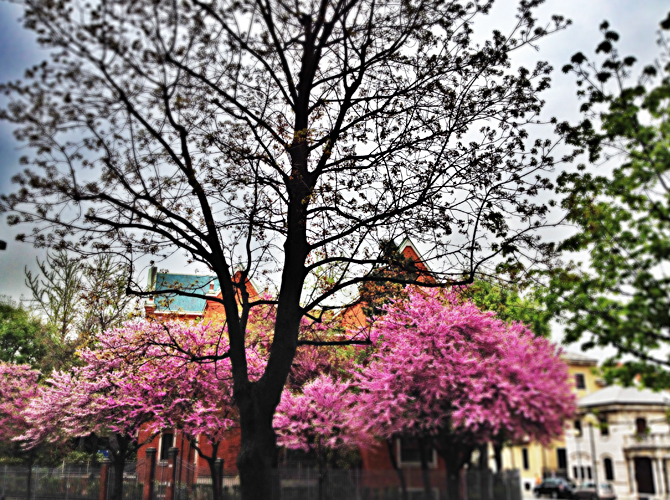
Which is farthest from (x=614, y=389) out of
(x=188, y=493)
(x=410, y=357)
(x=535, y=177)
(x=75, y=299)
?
(x=75, y=299)

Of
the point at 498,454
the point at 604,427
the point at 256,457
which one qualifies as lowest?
the point at 256,457

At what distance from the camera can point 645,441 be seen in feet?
20.2

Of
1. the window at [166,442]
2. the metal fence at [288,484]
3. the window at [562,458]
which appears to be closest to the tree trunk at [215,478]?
the metal fence at [288,484]

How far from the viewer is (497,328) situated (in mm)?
9727

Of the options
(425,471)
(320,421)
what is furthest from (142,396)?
(425,471)

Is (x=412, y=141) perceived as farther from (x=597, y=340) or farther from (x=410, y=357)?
(x=597, y=340)

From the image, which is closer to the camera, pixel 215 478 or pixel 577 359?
pixel 577 359

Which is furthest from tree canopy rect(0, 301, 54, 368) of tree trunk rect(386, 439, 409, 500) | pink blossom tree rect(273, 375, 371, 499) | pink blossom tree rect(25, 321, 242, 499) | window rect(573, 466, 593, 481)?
window rect(573, 466, 593, 481)

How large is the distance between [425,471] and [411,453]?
Answer: 40cm

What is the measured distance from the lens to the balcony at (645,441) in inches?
240

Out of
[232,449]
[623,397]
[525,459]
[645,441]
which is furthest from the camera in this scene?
[232,449]

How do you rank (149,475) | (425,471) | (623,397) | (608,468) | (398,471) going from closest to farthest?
(608,468)
(623,397)
(425,471)
(398,471)
(149,475)

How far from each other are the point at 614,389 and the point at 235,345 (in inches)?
247

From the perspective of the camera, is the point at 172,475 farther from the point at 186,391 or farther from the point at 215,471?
the point at 215,471
